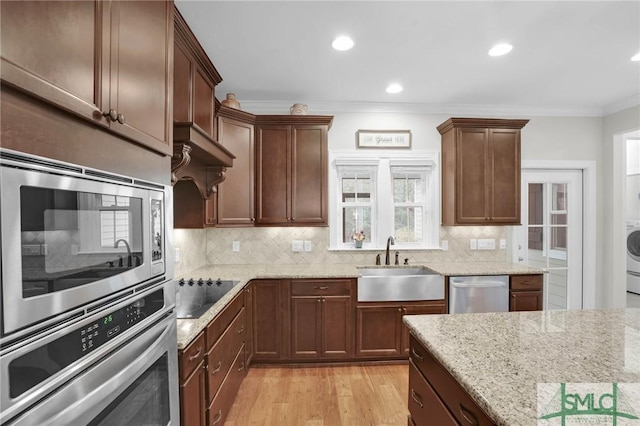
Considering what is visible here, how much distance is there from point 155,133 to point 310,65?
1.96 meters

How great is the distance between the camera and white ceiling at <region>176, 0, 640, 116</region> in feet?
6.90

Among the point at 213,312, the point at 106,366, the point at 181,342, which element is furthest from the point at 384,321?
the point at 106,366

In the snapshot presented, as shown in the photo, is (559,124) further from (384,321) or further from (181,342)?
(181,342)

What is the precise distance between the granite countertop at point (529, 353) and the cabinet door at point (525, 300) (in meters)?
1.46

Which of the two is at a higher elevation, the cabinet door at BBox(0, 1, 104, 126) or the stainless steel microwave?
the cabinet door at BBox(0, 1, 104, 126)

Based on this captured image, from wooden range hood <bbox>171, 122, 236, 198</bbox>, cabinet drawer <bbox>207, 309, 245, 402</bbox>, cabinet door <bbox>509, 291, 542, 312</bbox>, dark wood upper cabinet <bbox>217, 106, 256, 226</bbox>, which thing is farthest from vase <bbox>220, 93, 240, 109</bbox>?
cabinet door <bbox>509, 291, 542, 312</bbox>

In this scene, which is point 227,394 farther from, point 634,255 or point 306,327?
point 634,255

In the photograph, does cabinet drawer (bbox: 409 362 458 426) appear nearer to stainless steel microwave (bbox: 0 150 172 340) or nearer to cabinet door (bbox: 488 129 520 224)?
stainless steel microwave (bbox: 0 150 172 340)

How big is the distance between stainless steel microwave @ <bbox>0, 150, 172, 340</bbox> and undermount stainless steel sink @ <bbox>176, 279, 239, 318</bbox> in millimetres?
1669

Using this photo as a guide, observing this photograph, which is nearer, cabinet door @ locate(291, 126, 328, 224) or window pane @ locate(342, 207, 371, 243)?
cabinet door @ locate(291, 126, 328, 224)

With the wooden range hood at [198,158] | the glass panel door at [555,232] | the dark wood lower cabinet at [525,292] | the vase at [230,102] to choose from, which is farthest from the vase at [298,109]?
the glass panel door at [555,232]

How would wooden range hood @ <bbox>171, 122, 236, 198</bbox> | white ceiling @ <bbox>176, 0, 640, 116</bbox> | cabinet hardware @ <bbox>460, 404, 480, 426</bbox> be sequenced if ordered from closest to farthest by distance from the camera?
cabinet hardware @ <bbox>460, 404, 480, 426</bbox>, wooden range hood @ <bbox>171, 122, 236, 198</bbox>, white ceiling @ <bbox>176, 0, 640, 116</bbox>

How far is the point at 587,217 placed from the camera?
13.2ft

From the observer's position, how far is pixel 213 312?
1938 millimetres
